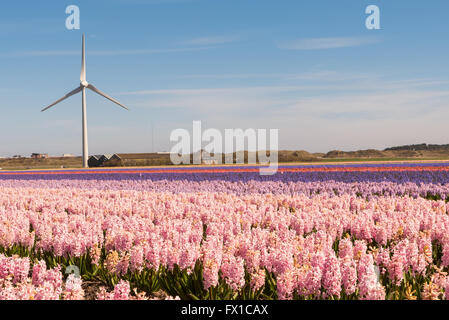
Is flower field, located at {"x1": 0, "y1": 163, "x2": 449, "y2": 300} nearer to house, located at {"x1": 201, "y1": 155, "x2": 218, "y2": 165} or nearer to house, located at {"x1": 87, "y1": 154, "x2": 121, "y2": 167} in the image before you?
house, located at {"x1": 201, "y1": 155, "x2": 218, "y2": 165}

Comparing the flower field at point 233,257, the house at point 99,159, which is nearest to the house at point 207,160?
Result: the house at point 99,159

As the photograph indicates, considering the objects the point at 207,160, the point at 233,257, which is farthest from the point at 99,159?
the point at 233,257

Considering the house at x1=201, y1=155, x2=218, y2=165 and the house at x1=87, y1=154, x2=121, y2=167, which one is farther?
the house at x1=87, y1=154, x2=121, y2=167

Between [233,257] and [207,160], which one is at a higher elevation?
[207,160]

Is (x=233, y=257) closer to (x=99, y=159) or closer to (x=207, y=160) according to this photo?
(x=207, y=160)

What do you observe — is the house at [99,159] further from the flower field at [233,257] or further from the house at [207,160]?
the flower field at [233,257]

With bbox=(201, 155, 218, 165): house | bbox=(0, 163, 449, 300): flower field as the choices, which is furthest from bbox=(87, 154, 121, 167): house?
bbox=(0, 163, 449, 300): flower field

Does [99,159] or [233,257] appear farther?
[99,159]

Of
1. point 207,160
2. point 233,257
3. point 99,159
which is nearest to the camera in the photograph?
point 233,257

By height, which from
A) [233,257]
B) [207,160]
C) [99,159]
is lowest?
[233,257]

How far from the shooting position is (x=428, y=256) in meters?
7.28

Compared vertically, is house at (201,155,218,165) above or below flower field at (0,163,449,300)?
above

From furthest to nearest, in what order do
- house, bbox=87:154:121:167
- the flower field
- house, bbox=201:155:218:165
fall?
1. house, bbox=87:154:121:167
2. house, bbox=201:155:218:165
3. the flower field
